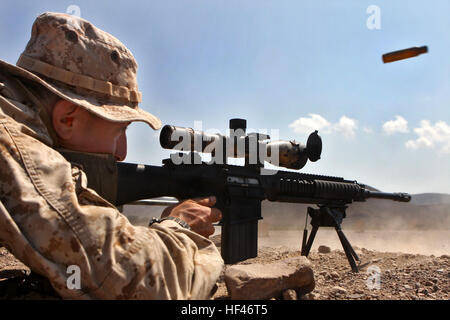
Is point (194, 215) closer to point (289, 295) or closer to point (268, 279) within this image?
point (268, 279)

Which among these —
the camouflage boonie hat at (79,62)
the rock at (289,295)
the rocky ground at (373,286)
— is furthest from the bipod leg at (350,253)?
the camouflage boonie hat at (79,62)

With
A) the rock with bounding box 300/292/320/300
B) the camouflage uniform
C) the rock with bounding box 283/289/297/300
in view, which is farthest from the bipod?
the camouflage uniform

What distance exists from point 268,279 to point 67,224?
61.0 inches

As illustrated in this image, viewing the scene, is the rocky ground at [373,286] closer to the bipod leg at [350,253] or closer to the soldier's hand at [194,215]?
the soldier's hand at [194,215]

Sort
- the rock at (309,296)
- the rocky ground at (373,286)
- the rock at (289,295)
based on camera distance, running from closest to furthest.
Answer: the rocky ground at (373,286) < the rock at (289,295) < the rock at (309,296)

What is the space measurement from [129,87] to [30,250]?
3.76 ft

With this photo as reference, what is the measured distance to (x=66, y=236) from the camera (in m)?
1.51

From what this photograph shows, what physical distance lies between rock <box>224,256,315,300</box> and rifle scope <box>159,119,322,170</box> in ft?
5.97

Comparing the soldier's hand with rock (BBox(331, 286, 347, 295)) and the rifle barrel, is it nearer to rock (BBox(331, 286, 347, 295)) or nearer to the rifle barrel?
rock (BBox(331, 286, 347, 295))

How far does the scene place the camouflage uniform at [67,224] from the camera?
1.51 meters

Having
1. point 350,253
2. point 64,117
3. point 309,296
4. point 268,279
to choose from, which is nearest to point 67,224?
point 64,117

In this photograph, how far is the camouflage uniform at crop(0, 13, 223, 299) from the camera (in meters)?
1.51

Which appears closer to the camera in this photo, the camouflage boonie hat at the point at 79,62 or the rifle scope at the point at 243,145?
the camouflage boonie hat at the point at 79,62
